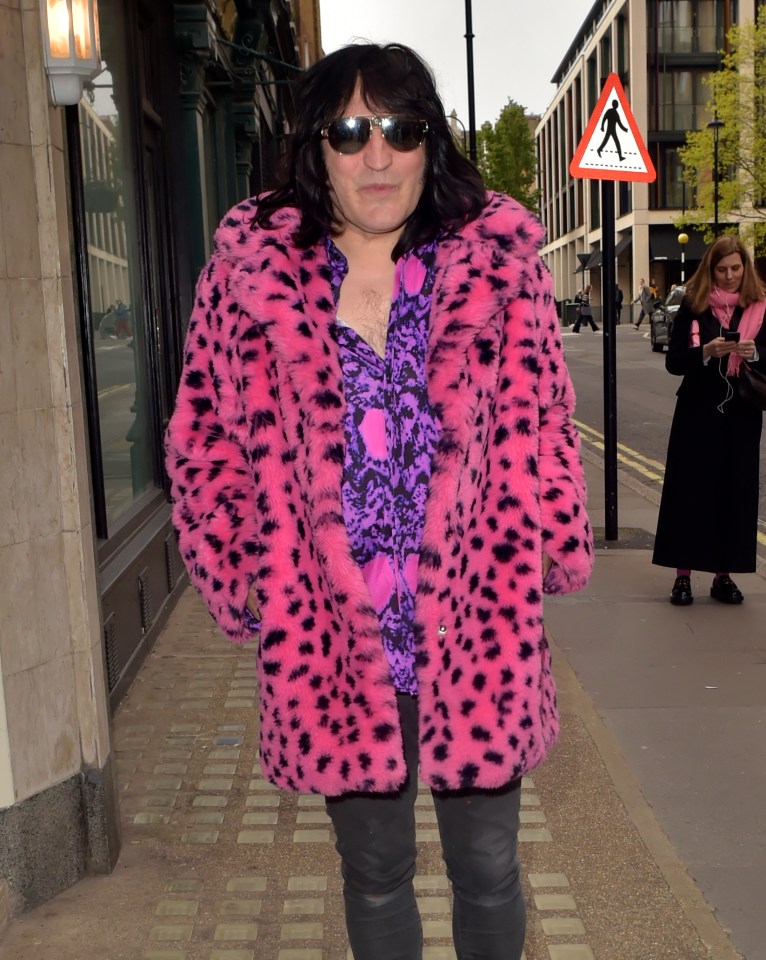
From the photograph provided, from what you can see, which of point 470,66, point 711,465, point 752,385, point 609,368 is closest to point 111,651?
point 711,465

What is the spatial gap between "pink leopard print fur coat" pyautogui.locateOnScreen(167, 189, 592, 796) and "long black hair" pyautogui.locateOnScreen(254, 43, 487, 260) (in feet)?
0.16

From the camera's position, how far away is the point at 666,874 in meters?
3.37

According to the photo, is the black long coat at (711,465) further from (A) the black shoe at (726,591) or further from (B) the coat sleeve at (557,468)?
A: (B) the coat sleeve at (557,468)

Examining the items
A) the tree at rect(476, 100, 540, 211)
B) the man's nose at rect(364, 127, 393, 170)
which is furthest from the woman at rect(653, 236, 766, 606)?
the tree at rect(476, 100, 540, 211)

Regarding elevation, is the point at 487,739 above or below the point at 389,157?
below

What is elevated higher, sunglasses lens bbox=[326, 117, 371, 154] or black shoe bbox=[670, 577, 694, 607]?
sunglasses lens bbox=[326, 117, 371, 154]

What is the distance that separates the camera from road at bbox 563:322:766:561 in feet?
38.5

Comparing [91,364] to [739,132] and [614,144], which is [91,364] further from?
[739,132]

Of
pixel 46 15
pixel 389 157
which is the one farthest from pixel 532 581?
pixel 46 15

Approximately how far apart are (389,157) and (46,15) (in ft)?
4.34

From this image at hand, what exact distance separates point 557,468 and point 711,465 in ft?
13.5

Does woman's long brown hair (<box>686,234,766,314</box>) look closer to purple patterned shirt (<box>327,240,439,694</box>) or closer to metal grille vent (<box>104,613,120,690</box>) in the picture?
metal grille vent (<box>104,613,120,690</box>)

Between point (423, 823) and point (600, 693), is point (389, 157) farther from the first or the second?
point (600, 693)

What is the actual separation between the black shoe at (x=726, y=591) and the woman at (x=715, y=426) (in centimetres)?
22
